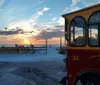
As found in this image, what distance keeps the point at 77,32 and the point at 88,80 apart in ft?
6.05

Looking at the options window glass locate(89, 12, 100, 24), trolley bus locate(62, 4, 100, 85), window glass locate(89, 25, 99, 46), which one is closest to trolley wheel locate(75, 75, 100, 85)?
trolley bus locate(62, 4, 100, 85)

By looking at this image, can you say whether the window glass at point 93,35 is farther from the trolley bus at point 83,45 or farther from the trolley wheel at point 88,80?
the trolley wheel at point 88,80

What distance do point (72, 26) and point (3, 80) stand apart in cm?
557

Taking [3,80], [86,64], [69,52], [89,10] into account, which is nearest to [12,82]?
[3,80]

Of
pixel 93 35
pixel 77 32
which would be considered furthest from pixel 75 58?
pixel 93 35

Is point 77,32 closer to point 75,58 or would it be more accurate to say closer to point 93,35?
point 93,35

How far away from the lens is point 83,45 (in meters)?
9.66

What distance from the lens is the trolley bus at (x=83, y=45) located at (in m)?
9.18

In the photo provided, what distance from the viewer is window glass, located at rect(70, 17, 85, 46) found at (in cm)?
973

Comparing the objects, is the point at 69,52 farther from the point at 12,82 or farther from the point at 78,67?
the point at 12,82

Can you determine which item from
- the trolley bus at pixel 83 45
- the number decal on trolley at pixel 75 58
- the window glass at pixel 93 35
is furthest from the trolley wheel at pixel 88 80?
the window glass at pixel 93 35

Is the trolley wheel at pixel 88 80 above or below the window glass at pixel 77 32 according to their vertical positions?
below

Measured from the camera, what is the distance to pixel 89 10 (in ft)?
31.1

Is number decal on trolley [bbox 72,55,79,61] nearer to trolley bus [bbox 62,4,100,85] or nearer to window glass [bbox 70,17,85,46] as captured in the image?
trolley bus [bbox 62,4,100,85]
